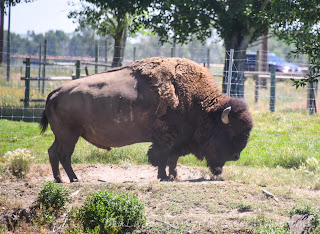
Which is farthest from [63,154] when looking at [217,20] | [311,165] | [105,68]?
[105,68]

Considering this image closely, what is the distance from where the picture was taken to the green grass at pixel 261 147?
8.86m

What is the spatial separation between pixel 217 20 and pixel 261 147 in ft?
18.7

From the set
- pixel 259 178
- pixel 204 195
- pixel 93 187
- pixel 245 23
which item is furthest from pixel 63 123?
pixel 245 23

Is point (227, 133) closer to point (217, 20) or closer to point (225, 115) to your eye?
point (225, 115)

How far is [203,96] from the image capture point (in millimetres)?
7598

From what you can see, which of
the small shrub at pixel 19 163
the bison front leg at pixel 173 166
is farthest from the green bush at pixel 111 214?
the small shrub at pixel 19 163


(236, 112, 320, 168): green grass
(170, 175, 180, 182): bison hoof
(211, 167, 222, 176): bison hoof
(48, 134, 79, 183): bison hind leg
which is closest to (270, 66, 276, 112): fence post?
(236, 112, 320, 168): green grass

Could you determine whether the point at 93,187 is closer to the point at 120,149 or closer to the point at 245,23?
Result: the point at 120,149

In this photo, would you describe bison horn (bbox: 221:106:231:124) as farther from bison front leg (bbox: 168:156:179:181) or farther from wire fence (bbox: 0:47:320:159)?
wire fence (bbox: 0:47:320:159)

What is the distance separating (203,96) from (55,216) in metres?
3.42

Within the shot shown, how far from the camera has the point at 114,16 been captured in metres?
15.2

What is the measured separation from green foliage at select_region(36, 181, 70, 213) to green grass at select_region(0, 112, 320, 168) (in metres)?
3.37

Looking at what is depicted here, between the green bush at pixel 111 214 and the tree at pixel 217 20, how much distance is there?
25.5ft

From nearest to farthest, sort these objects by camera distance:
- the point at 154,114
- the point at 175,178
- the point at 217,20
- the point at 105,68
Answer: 1. the point at 154,114
2. the point at 175,178
3. the point at 217,20
4. the point at 105,68
